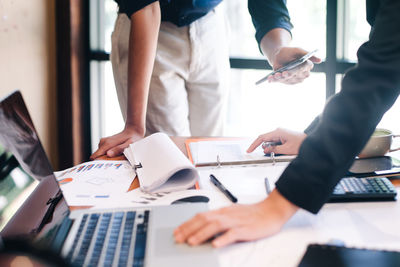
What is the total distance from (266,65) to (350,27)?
60cm

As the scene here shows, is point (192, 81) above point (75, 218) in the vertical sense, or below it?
above

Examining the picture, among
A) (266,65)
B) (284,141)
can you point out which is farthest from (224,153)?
(266,65)

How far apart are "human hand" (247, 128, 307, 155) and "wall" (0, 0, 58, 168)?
1.23 metres

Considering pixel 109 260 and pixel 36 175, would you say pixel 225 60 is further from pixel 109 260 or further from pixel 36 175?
pixel 109 260

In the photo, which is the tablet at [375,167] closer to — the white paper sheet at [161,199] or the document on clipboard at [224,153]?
the document on clipboard at [224,153]

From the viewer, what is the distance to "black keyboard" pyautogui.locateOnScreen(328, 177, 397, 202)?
2.19 feet

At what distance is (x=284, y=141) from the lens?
3.26ft

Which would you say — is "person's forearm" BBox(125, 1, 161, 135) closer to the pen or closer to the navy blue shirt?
the navy blue shirt

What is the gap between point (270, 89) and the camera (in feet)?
8.00

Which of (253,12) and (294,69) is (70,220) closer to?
(294,69)

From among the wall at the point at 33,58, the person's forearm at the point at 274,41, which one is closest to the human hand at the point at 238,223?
the person's forearm at the point at 274,41

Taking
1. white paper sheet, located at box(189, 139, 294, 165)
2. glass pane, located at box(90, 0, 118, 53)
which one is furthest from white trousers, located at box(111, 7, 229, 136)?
glass pane, located at box(90, 0, 118, 53)

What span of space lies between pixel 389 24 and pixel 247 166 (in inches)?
18.5

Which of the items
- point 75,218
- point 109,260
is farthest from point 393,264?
point 75,218
